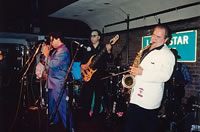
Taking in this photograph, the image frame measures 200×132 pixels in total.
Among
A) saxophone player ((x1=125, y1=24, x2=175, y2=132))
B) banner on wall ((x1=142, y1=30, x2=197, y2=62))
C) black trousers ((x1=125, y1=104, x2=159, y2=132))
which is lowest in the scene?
black trousers ((x1=125, y1=104, x2=159, y2=132))

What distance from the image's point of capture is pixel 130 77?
3.22 m

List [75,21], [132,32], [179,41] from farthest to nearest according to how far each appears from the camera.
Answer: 1. [75,21]
2. [132,32]
3. [179,41]

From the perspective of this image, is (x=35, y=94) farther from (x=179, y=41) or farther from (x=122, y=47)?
(x=179, y=41)

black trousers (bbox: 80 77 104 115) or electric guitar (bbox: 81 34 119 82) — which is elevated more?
electric guitar (bbox: 81 34 119 82)

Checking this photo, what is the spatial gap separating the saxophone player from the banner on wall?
8.43 ft

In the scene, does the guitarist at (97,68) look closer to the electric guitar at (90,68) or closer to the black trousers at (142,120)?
the electric guitar at (90,68)

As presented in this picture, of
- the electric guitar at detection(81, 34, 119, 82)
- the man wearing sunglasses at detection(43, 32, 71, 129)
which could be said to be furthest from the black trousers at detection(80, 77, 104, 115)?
the man wearing sunglasses at detection(43, 32, 71, 129)

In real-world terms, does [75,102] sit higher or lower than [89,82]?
lower

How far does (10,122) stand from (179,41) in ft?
14.7

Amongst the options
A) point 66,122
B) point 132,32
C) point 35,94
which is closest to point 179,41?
point 132,32

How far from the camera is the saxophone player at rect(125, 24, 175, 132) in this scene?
2455mm

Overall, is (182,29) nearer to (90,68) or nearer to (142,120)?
(90,68)

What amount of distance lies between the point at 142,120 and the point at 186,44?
123 inches

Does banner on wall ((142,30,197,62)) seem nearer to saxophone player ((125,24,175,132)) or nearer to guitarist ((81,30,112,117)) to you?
guitarist ((81,30,112,117))
